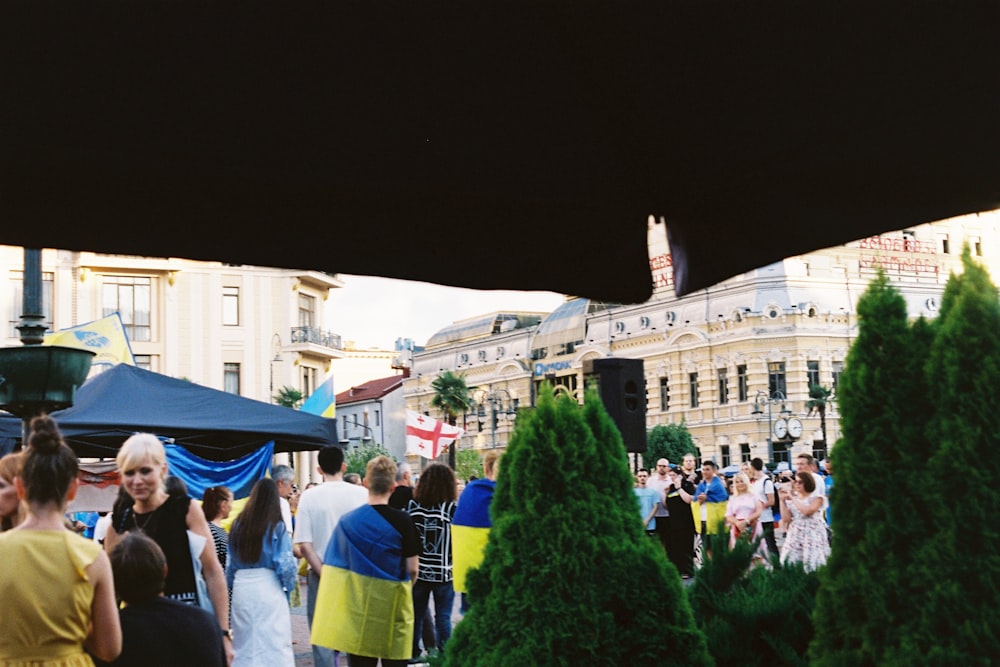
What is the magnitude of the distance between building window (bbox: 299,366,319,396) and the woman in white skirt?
154 feet

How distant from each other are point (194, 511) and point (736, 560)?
2.55 m

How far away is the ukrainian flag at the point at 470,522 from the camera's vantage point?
9008 millimetres

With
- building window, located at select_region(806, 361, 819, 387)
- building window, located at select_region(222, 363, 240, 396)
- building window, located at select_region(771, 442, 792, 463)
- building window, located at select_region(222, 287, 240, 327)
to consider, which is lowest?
building window, located at select_region(771, 442, 792, 463)

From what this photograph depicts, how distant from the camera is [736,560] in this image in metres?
4.57

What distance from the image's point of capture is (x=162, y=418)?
38.8 ft

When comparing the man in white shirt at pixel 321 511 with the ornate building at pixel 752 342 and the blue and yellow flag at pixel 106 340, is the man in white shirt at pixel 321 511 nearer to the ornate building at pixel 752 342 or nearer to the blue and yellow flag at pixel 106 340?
the blue and yellow flag at pixel 106 340

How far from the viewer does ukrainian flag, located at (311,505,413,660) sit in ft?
23.9

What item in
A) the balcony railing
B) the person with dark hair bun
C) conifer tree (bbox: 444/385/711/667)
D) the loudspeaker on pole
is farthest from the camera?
the balcony railing

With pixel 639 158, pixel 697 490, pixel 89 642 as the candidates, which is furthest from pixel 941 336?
pixel 697 490

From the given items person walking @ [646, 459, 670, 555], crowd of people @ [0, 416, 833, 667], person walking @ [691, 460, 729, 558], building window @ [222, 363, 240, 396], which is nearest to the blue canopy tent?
crowd of people @ [0, 416, 833, 667]

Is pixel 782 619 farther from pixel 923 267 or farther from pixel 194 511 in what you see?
pixel 923 267

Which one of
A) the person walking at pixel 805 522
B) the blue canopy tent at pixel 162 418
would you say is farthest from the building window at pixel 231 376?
the person walking at pixel 805 522

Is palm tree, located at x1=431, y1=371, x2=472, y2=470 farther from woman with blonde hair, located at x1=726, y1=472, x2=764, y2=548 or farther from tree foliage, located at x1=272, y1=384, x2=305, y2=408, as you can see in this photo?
woman with blonde hair, located at x1=726, y1=472, x2=764, y2=548

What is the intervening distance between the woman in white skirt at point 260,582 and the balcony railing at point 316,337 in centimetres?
4600
